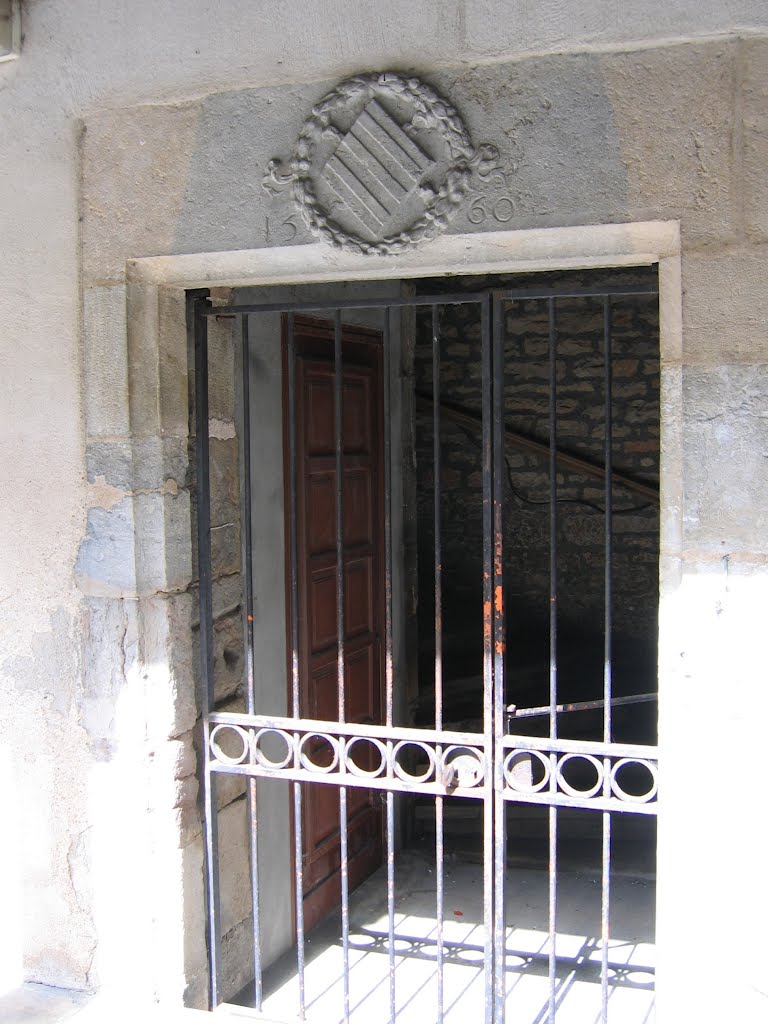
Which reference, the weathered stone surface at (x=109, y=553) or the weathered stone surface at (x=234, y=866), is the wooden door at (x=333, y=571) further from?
the weathered stone surface at (x=109, y=553)

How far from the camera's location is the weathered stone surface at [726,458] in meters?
2.25

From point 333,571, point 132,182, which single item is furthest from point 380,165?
point 333,571

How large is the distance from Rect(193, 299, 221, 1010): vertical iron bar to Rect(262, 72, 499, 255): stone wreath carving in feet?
2.04

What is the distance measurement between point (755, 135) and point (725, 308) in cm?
39

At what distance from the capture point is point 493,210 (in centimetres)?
242

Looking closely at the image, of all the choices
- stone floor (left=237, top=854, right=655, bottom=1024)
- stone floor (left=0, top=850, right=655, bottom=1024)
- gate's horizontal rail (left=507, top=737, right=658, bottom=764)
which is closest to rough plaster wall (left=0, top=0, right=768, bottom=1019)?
gate's horizontal rail (left=507, top=737, right=658, bottom=764)

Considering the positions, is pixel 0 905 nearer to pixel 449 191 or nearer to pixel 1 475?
pixel 1 475

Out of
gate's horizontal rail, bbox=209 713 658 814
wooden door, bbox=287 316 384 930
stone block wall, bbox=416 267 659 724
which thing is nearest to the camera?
gate's horizontal rail, bbox=209 713 658 814

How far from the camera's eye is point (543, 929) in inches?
163

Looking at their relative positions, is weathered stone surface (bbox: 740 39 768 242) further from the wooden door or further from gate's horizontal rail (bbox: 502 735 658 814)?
the wooden door

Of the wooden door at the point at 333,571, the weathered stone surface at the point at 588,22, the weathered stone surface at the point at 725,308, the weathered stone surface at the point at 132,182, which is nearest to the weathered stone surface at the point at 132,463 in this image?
the weathered stone surface at the point at 132,182

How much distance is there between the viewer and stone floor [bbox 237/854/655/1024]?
3506mm

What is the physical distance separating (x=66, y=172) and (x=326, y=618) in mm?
2094

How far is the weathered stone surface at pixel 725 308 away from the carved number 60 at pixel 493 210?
441 mm
